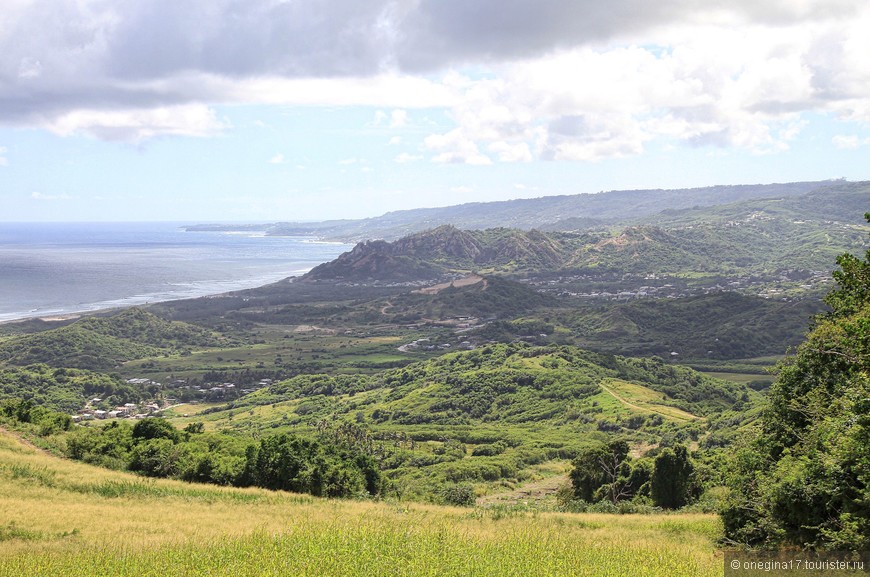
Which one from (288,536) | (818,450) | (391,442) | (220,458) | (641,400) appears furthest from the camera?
(641,400)

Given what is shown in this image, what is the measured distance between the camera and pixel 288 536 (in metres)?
21.2

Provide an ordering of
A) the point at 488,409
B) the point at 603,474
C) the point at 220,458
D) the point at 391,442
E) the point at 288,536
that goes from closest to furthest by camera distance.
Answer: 1. the point at 288,536
2. the point at 220,458
3. the point at 603,474
4. the point at 391,442
5. the point at 488,409

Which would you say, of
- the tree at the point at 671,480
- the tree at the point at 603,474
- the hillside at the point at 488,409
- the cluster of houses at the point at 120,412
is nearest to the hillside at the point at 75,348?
the cluster of houses at the point at 120,412

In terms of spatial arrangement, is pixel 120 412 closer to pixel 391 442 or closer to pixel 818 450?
pixel 391 442

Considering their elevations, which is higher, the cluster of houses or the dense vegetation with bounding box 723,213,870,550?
the dense vegetation with bounding box 723,213,870,550

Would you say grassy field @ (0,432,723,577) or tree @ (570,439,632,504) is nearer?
grassy field @ (0,432,723,577)

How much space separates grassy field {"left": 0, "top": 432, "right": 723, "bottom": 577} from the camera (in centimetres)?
1750

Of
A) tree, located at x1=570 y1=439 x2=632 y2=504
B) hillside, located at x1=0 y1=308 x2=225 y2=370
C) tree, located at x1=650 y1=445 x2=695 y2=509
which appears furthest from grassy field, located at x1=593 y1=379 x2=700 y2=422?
hillside, located at x1=0 y1=308 x2=225 y2=370

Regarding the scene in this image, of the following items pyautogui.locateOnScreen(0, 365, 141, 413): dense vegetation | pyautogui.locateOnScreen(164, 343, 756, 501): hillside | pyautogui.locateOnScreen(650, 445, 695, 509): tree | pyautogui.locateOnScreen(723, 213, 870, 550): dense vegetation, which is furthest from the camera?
pyautogui.locateOnScreen(0, 365, 141, 413): dense vegetation

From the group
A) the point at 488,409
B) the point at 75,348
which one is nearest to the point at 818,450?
the point at 488,409

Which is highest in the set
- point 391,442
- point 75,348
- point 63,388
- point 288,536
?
point 288,536

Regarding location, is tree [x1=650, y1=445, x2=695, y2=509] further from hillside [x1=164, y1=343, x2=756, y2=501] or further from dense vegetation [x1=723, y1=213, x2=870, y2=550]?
hillside [x1=164, y1=343, x2=756, y2=501]

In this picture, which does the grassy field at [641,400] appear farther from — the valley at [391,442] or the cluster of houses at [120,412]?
the cluster of houses at [120,412]

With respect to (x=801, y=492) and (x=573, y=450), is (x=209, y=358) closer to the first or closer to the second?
(x=573, y=450)
